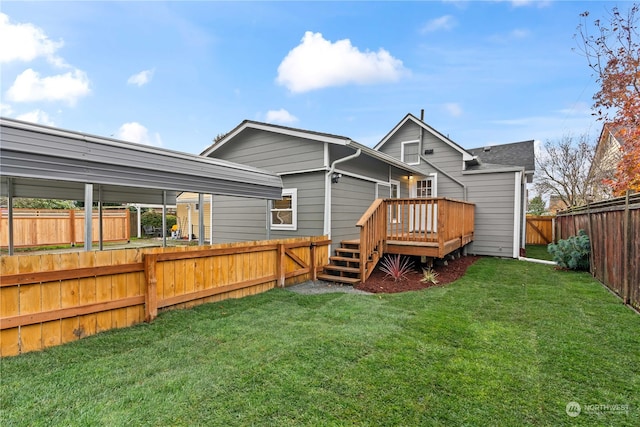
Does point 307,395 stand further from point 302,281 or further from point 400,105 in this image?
point 400,105

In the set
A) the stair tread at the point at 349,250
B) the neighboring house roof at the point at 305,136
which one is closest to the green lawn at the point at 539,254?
the neighboring house roof at the point at 305,136

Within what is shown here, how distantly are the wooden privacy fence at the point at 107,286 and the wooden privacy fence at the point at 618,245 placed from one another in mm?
6046

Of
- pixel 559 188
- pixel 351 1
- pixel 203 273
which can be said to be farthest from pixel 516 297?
pixel 559 188

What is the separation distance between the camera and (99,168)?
417 centimetres

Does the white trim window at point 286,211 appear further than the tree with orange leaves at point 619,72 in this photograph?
Yes

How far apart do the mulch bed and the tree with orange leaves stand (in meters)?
3.64

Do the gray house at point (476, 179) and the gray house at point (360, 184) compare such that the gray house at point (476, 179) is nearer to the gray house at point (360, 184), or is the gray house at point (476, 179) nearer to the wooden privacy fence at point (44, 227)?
the gray house at point (360, 184)

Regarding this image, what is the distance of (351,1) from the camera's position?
8.49 meters

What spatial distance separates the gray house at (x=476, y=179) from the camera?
10.1m

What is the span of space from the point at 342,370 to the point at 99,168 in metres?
4.14

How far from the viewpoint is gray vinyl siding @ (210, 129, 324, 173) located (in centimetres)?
757

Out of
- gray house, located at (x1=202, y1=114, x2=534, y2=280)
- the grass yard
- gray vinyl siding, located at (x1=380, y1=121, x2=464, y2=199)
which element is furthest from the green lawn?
the grass yard

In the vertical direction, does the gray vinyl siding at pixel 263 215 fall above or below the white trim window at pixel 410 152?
below

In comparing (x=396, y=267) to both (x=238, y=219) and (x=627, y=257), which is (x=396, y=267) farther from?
(x=238, y=219)
